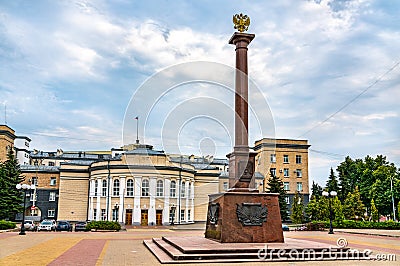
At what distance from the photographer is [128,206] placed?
50.1m

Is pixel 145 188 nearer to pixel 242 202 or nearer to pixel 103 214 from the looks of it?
pixel 103 214

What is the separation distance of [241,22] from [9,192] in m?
40.7

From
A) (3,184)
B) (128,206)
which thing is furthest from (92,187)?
(3,184)

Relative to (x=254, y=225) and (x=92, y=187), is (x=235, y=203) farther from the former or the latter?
(x=92, y=187)

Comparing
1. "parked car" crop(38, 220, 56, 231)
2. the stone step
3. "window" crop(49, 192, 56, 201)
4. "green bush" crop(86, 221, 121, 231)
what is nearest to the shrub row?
"green bush" crop(86, 221, 121, 231)

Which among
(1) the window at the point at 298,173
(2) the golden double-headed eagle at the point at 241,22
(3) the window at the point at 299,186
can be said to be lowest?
(3) the window at the point at 299,186

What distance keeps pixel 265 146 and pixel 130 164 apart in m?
24.4

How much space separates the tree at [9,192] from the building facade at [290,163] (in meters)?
36.4

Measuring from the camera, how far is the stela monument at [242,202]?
16.3m

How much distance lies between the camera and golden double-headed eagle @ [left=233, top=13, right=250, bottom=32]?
1936 centimetres

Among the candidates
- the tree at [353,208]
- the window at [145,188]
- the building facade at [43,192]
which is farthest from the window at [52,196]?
the tree at [353,208]

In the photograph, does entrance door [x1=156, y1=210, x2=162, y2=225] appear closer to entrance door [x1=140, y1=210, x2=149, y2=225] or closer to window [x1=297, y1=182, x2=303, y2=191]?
entrance door [x1=140, y1=210, x2=149, y2=225]

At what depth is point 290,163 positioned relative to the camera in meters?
67.9

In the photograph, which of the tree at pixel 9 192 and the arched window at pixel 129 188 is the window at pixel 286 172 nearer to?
the arched window at pixel 129 188
